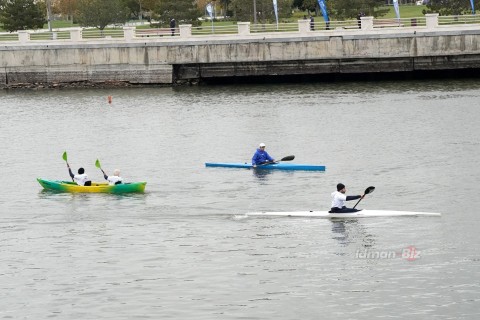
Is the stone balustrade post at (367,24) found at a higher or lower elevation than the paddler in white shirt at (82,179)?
higher

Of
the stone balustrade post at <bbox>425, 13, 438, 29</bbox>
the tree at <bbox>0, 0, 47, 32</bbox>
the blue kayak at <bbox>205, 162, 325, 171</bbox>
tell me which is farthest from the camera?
the tree at <bbox>0, 0, 47, 32</bbox>

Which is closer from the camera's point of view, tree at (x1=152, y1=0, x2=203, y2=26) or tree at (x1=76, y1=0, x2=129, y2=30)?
tree at (x1=152, y1=0, x2=203, y2=26)

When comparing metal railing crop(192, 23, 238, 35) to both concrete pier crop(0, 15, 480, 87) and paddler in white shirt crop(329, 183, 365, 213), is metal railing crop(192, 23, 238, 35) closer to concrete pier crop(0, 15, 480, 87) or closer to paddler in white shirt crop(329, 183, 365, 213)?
concrete pier crop(0, 15, 480, 87)

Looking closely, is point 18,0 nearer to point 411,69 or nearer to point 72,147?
point 411,69

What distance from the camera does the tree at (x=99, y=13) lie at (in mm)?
111438

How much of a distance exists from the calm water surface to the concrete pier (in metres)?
8.00

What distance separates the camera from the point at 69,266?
107ft

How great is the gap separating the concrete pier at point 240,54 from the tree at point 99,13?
31055 mm

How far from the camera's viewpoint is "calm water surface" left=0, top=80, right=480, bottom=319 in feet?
95.4

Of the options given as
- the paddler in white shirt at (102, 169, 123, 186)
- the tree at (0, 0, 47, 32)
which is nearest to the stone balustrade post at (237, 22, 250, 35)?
the tree at (0, 0, 47, 32)

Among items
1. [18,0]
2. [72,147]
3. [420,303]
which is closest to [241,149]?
[72,147]

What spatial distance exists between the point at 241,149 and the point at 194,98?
67.3 ft

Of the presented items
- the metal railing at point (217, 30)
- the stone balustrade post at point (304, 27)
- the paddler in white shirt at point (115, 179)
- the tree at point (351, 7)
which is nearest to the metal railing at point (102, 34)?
the metal railing at point (217, 30)

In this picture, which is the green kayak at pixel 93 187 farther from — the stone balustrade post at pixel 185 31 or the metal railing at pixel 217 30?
the metal railing at pixel 217 30
